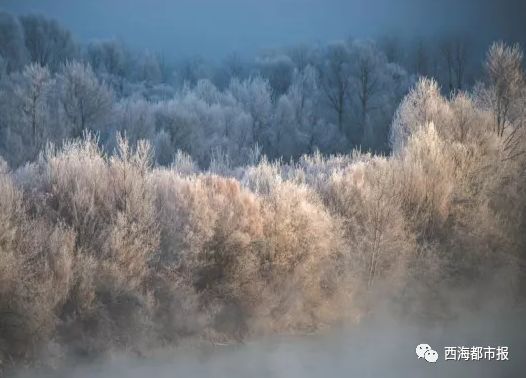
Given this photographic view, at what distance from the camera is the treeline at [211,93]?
2605 cm

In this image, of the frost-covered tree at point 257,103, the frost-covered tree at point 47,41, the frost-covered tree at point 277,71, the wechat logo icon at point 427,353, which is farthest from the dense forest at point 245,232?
the frost-covered tree at point 277,71

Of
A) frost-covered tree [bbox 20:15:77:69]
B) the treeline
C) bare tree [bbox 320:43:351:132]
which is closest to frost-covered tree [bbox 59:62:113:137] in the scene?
the treeline

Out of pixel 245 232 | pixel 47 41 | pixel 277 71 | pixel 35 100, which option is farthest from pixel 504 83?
pixel 47 41

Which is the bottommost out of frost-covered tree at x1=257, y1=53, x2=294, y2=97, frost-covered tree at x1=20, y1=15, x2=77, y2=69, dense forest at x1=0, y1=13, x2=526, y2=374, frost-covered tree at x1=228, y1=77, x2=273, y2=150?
dense forest at x1=0, y1=13, x2=526, y2=374

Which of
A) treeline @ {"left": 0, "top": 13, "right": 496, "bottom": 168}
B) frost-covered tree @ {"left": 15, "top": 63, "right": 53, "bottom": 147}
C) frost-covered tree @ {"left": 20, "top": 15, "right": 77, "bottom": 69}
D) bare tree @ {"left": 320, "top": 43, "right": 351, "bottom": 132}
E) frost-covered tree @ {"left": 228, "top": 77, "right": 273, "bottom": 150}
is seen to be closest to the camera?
frost-covered tree @ {"left": 15, "top": 63, "right": 53, "bottom": 147}

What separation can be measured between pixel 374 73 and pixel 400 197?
88.4 feet

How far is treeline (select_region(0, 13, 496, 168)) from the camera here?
85.5ft

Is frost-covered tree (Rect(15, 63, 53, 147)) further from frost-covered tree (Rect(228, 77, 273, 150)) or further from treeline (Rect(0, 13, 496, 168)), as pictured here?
frost-covered tree (Rect(228, 77, 273, 150))

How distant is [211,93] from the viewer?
124 feet

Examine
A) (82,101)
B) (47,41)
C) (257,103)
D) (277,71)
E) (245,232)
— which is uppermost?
(47,41)

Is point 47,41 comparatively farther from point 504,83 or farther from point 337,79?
point 504,83

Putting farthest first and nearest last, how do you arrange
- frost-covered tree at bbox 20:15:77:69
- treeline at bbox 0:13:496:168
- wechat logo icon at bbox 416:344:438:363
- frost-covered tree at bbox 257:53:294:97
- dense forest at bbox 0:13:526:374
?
frost-covered tree at bbox 257:53:294:97 → frost-covered tree at bbox 20:15:77:69 → treeline at bbox 0:13:496:168 → wechat logo icon at bbox 416:344:438:363 → dense forest at bbox 0:13:526:374

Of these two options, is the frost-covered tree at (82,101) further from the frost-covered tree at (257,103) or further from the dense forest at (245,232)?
the frost-covered tree at (257,103)

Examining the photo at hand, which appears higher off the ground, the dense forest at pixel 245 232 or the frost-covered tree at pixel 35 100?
the frost-covered tree at pixel 35 100
